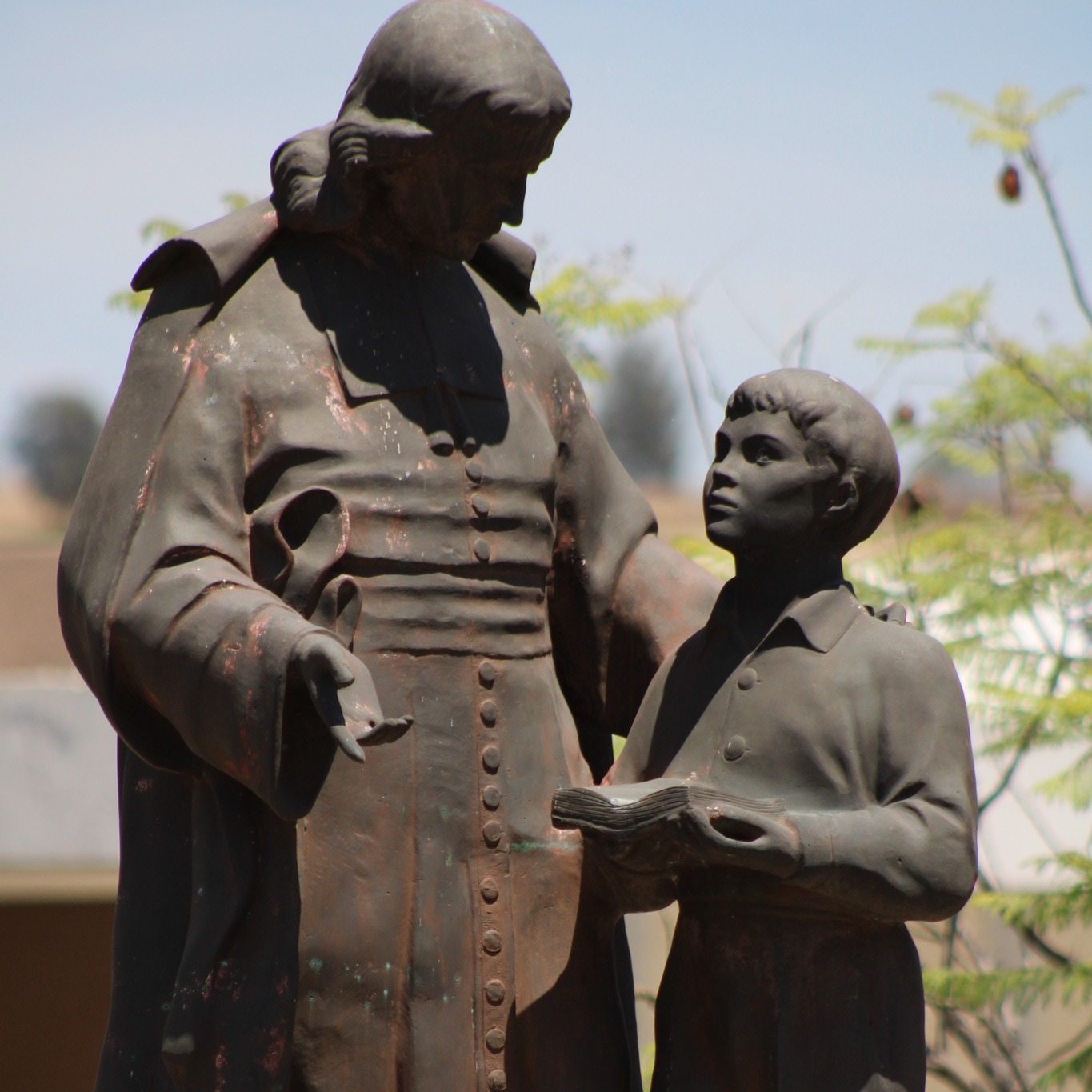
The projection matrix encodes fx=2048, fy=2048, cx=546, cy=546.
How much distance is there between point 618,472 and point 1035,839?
274 inches

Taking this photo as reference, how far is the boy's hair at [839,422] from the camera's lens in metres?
3.35

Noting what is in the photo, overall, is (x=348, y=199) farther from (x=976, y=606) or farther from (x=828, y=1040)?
(x=976, y=606)

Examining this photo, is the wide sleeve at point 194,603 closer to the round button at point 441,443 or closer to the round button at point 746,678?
the round button at point 441,443

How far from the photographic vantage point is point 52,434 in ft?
158

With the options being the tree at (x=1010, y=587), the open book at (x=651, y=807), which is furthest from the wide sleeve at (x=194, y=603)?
the tree at (x=1010, y=587)

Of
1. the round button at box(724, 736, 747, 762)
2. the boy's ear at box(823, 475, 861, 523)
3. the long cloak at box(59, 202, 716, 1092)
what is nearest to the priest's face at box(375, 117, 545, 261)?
the long cloak at box(59, 202, 716, 1092)

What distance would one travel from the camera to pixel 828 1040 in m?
3.28

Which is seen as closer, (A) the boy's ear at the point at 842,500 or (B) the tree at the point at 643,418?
(A) the boy's ear at the point at 842,500

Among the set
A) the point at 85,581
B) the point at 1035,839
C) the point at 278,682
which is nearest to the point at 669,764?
the point at 278,682

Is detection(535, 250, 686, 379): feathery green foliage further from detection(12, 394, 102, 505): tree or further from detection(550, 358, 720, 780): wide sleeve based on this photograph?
detection(12, 394, 102, 505): tree

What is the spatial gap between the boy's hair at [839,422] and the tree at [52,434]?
4401cm

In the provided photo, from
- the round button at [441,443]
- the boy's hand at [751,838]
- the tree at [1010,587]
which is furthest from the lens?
the tree at [1010,587]

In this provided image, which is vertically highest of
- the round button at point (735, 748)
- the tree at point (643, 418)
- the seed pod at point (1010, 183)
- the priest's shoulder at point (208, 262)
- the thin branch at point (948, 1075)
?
the tree at point (643, 418)

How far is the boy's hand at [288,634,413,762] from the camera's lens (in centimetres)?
302
